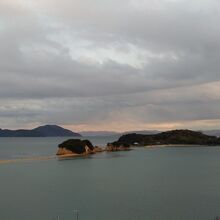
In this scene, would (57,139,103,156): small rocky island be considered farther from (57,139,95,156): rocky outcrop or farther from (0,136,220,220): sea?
(0,136,220,220): sea

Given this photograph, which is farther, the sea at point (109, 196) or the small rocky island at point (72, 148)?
the small rocky island at point (72, 148)

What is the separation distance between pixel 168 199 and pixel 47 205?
1748 centimetres

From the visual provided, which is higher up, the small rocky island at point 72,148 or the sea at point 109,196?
the small rocky island at point 72,148

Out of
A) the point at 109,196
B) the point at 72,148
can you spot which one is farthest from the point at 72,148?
the point at 109,196

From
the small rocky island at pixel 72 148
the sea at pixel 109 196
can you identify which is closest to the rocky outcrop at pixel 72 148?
the small rocky island at pixel 72 148

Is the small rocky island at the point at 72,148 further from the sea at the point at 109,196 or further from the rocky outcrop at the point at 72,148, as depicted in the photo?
the sea at the point at 109,196

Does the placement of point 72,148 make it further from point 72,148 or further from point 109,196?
point 109,196

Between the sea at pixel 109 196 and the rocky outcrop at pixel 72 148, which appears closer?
the sea at pixel 109 196

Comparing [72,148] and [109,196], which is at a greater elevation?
[72,148]

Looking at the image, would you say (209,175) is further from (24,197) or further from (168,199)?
(24,197)

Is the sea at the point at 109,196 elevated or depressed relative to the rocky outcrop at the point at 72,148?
depressed

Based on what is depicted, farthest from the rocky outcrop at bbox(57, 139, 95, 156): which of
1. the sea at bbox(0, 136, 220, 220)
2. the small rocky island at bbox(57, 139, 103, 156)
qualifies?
the sea at bbox(0, 136, 220, 220)

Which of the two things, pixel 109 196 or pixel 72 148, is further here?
pixel 72 148

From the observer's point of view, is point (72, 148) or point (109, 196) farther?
point (72, 148)
